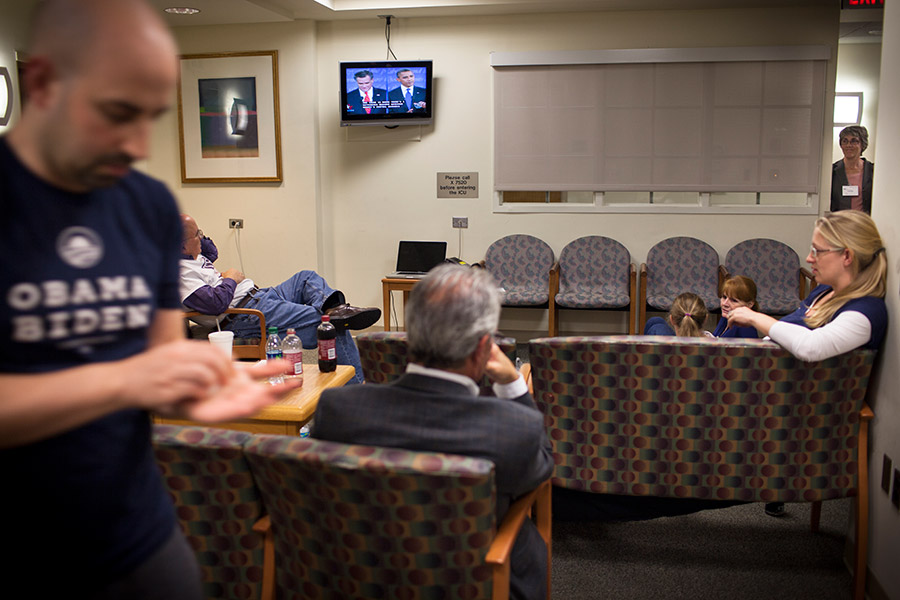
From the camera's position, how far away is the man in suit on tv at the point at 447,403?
4.68ft

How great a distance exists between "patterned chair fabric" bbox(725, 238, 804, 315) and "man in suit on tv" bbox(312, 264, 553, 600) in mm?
4627

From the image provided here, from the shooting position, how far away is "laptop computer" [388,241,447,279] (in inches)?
245

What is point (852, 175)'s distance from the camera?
5.32m

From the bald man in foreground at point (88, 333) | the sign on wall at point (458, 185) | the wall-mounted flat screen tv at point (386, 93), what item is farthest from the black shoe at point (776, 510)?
the wall-mounted flat screen tv at point (386, 93)

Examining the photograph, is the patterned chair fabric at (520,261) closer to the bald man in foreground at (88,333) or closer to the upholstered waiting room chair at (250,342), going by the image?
the upholstered waiting room chair at (250,342)

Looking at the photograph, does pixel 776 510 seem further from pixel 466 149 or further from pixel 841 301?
pixel 466 149

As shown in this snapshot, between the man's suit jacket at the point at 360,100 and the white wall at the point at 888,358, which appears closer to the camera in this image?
the white wall at the point at 888,358

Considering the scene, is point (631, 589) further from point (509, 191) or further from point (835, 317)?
point (509, 191)

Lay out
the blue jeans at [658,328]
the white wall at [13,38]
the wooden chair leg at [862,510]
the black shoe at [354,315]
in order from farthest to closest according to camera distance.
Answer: the white wall at [13,38] < the black shoe at [354,315] < the blue jeans at [658,328] < the wooden chair leg at [862,510]

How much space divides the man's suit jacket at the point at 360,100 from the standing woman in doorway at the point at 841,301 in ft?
14.0

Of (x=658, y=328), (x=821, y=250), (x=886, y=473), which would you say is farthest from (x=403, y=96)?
(x=886, y=473)

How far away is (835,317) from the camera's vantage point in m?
2.29

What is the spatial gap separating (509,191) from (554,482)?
14.1ft

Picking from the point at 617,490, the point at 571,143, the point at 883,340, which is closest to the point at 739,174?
the point at 571,143
